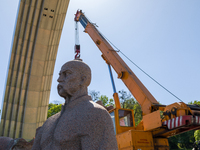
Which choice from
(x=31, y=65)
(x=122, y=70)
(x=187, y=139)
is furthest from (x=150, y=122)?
(x=187, y=139)

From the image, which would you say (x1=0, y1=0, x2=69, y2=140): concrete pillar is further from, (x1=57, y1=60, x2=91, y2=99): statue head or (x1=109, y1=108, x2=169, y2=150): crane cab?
(x1=57, y1=60, x2=91, y2=99): statue head

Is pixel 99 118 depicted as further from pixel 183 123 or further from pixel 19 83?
pixel 19 83

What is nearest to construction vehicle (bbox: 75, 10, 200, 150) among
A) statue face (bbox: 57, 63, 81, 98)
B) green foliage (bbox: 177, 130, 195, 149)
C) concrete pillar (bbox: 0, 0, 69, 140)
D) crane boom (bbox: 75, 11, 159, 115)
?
crane boom (bbox: 75, 11, 159, 115)

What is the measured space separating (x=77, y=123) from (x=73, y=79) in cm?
66

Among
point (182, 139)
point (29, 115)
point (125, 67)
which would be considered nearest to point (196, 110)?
point (125, 67)

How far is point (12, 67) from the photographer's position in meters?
15.6

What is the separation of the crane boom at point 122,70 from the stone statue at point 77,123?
618cm

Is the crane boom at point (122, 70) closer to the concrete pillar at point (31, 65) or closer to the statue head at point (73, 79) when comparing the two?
the concrete pillar at point (31, 65)

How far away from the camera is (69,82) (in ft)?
9.27

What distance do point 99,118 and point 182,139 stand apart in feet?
122

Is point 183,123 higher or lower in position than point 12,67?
lower

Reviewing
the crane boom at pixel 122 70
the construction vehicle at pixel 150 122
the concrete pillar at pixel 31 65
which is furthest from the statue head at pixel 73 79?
the concrete pillar at pixel 31 65

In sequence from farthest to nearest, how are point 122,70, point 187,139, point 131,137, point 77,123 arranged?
point 187,139 < point 122,70 < point 131,137 < point 77,123

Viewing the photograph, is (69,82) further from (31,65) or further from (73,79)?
(31,65)
